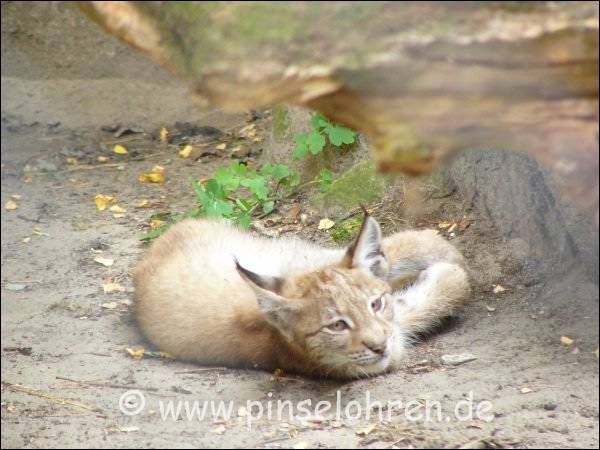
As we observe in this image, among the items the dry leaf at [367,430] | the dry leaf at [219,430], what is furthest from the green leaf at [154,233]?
the dry leaf at [367,430]

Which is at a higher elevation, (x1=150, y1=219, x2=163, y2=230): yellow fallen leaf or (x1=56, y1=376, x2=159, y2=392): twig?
(x1=150, y1=219, x2=163, y2=230): yellow fallen leaf

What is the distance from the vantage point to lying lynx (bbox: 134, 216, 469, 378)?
5.41m

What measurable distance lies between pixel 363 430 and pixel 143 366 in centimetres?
167

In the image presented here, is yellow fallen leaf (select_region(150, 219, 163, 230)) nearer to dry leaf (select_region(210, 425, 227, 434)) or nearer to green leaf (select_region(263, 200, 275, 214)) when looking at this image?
green leaf (select_region(263, 200, 275, 214))

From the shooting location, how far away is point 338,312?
5359 millimetres

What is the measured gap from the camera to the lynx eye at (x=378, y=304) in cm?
552

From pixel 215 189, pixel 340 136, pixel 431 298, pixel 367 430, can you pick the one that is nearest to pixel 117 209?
pixel 215 189

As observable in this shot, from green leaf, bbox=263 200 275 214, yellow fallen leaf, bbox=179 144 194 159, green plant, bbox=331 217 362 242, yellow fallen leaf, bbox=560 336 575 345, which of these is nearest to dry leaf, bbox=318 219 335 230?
green plant, bbox=331 217 362 242

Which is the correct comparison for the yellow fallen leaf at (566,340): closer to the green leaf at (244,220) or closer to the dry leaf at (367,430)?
the dry leaf at (367,430)

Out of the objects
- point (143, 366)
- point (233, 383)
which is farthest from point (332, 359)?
point (143, 366)

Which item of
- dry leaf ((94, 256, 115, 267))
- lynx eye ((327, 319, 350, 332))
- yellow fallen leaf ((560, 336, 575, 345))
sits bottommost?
yellow fallen leaf ((560, 336, 575, 345))

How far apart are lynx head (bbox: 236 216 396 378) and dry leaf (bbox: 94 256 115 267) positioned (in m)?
2.23

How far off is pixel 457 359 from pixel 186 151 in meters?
5.22

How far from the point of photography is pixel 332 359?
5477 mm
